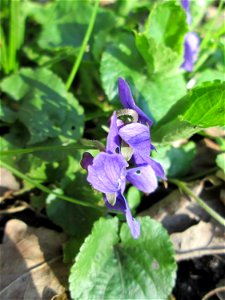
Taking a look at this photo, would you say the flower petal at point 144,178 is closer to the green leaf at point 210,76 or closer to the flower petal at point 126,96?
the flower petal at point 126,96

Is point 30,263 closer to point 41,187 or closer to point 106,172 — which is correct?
point 41,187

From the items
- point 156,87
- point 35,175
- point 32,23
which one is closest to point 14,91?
point 35,175

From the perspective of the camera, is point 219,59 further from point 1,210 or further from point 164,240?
point 1,210

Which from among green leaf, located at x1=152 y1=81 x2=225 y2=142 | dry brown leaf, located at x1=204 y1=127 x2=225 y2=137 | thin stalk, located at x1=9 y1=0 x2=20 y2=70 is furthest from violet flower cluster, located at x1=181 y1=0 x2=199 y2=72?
thin stalk, located at x1=9 y1=0 x2=20 y2=70

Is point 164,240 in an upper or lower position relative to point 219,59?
lower

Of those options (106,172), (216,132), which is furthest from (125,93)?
(216,132)

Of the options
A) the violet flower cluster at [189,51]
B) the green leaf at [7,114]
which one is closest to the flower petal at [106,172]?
the green leaf at [7,114]

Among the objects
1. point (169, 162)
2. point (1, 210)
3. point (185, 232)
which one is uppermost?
point (169, 162)
